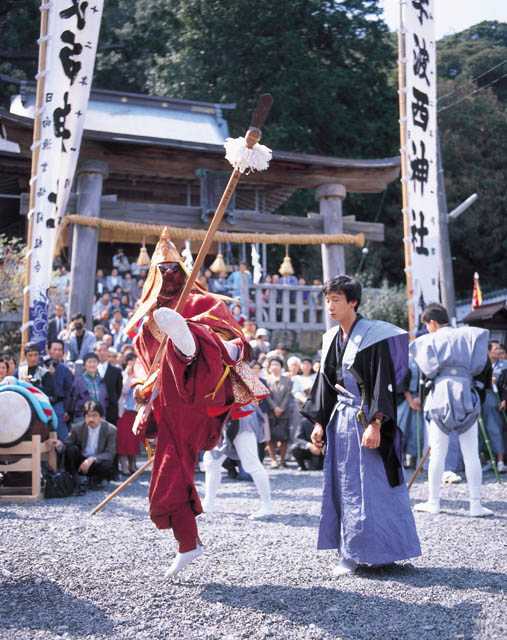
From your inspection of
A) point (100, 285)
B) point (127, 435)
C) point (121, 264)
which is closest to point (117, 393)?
point (127, 435)

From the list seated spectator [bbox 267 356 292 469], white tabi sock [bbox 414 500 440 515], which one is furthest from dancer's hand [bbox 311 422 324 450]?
seated spectator [bbox 267 356 292 469]

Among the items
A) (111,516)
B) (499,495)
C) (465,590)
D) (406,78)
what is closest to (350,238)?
(406,78)

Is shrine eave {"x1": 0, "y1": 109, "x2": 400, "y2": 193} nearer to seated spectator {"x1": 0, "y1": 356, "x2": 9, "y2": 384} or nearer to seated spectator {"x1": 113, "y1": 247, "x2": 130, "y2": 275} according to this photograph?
seated spectator {"x1": 113, "y1": 247, "x2": 130, "y2": 275}

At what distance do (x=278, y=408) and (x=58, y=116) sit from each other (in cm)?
456

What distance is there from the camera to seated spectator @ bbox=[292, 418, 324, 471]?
Result: 363 inches

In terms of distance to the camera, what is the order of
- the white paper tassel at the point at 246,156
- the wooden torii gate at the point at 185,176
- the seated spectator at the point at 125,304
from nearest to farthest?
1. the white paper tassel at the point at 246,156
2. the wooden torii gate at the point at 185,176
3. the seated spectator at the point at 125,304

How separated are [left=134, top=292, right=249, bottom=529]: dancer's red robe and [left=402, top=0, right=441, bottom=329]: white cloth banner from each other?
17.6 feet

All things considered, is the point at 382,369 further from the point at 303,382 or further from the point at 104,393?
the point at 303,382

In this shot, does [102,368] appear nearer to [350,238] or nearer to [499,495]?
[499,495]

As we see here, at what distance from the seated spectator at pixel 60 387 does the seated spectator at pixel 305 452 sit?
2927mm

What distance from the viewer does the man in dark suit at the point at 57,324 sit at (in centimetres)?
1103

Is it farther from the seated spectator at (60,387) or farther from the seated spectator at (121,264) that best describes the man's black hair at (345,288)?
the seated spectator at (121,264)

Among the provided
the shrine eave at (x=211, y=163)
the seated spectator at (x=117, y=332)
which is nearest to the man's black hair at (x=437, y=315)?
the seated spectator at (x=117, y=332)

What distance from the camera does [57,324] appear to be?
37.8 ft
